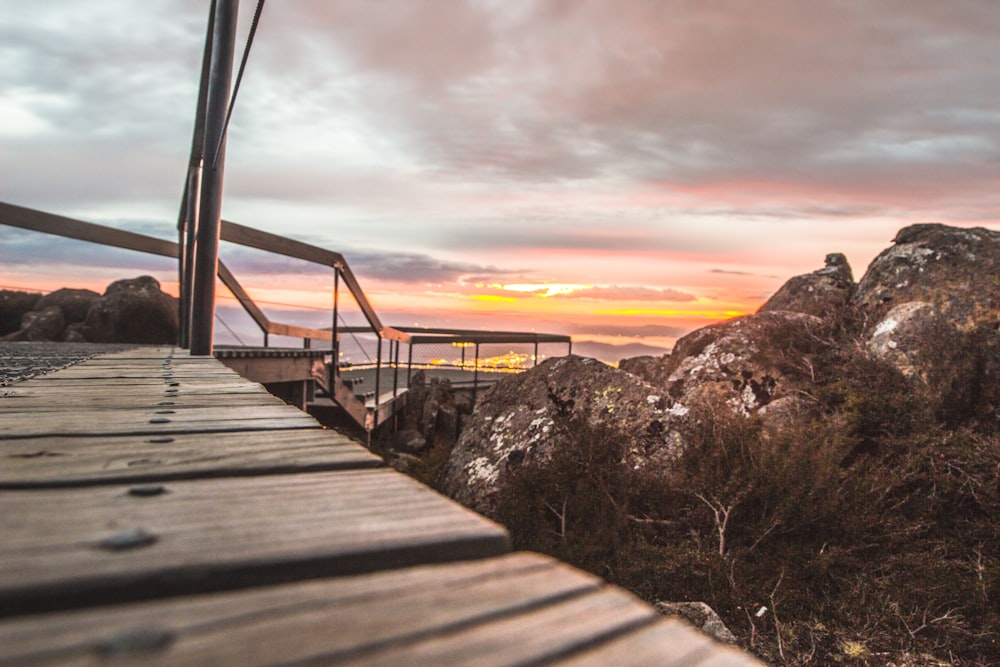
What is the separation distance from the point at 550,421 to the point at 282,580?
452 cm

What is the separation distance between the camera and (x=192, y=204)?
7.49 m

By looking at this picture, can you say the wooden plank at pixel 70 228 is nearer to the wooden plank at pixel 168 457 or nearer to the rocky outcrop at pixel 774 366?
the rocky outcrop at pixel 774 366

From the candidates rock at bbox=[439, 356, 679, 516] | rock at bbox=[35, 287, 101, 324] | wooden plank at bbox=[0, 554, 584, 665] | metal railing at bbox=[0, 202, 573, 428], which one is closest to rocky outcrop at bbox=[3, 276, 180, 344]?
rock at bbox=[35, 287, 101, 324]

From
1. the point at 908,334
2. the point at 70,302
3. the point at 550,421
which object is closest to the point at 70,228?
the point at 550,421

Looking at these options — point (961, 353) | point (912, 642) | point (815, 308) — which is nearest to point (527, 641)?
point (912, 642)

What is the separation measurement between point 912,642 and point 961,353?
3485 millimetres

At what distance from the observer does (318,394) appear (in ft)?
31.6

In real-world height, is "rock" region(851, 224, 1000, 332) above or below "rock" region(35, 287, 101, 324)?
above

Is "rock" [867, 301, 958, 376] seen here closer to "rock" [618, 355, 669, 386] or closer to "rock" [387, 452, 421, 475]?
"rock" [618, 355, 669, 386]

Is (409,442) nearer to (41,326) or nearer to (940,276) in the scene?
A: (940,276)

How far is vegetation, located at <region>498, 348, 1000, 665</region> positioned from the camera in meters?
3.16

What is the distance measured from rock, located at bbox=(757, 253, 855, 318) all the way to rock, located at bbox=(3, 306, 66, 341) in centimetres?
1335

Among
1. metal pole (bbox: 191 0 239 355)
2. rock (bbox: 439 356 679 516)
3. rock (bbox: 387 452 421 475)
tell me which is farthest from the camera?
rock (bbox: 387 452 421 475)

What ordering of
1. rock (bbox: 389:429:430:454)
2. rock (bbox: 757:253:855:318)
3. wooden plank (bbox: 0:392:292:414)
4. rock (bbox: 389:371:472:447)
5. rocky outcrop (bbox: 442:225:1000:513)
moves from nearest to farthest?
1. wooden plank (bbox: 0:392:292:414)
2. rocky outcrop (bbox: 442:225:1000:513)
3. rock (bbox: 757:253:855:318)
4. rock (bbox: 389:429:430:454)
5. rock (bbox: 389:371:472:447)
